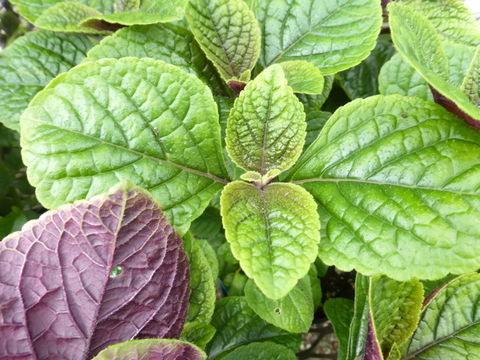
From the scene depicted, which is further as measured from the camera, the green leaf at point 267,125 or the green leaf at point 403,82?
the green leaf at point 403,82

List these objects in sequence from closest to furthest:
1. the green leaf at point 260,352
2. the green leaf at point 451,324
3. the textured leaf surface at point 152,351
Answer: the textured leaf surface at point 152,351
the green leaf at point 451,324
the green leaf at point 260,352

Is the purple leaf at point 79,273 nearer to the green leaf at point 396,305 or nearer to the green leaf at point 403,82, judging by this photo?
the green leaf at point 396,305

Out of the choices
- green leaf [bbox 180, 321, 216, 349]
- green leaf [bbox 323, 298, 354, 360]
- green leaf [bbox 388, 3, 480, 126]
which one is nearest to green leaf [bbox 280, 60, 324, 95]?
green leaf [bbox 388, 3, 480, 126]

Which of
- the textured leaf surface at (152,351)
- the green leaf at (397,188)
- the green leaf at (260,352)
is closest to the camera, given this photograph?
the textured leaf surface at (152,351)

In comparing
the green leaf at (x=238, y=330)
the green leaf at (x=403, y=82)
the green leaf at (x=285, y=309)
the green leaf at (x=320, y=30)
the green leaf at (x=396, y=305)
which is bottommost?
the green leaf at (x=238, y=330)

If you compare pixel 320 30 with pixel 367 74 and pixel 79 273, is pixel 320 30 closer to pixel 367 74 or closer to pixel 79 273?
pixel 367 74

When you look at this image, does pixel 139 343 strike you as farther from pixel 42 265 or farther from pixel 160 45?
pixel 160 45

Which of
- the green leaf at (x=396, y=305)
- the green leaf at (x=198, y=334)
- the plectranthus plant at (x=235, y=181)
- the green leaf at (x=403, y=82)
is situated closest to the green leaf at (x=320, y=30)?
the plectranthus plant at (x=235, y=181)
